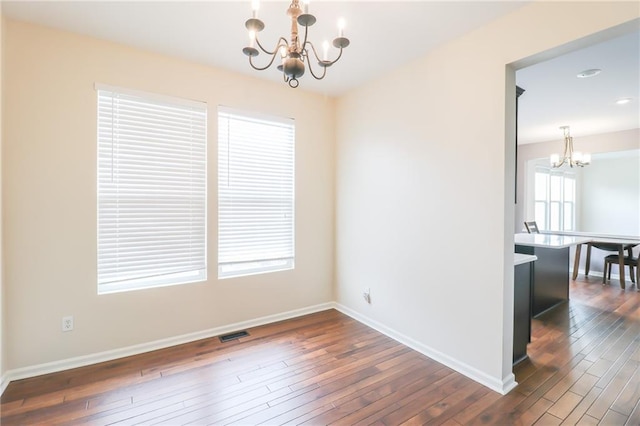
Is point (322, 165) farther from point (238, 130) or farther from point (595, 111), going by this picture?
point (595, 111)

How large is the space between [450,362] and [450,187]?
1492 mm

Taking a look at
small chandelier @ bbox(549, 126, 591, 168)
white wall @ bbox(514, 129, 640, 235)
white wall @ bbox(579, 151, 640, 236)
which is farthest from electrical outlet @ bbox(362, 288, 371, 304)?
white wall @ bbox(579, 151, 640, 236)

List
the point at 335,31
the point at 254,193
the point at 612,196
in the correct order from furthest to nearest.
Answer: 1. the point at 612,196
2. the point at 254,193
3. the point at 335,31

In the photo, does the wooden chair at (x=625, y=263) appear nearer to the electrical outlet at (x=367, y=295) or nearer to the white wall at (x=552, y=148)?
the white wall at (x=552, y=148)

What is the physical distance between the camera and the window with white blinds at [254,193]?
310 centimetres

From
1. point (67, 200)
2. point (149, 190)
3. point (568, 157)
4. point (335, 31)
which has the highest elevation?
point (335, 31)

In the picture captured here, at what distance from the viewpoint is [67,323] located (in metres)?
2.40

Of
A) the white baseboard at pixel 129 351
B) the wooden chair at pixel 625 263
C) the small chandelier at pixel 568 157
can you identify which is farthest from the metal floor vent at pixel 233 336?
the wooden chair at pixel 625 263

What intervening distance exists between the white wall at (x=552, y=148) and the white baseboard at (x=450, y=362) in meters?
4.34

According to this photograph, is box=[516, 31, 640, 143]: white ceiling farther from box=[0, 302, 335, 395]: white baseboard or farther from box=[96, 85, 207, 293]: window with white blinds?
box=[0, 302, 335, 395]: white baseboard

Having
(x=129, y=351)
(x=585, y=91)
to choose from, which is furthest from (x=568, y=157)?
(x=129, y=351)

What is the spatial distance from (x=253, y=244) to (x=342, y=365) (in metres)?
1.57

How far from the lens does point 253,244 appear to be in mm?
3297

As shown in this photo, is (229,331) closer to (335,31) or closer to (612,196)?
(335,31)
